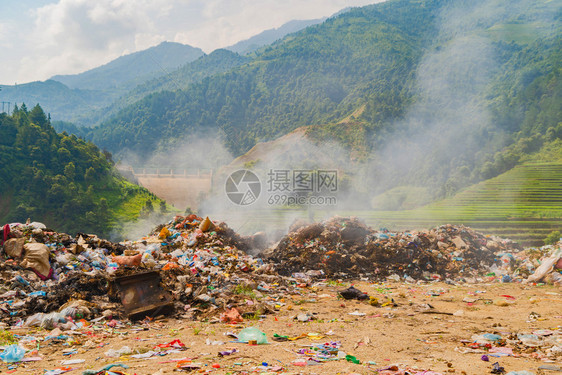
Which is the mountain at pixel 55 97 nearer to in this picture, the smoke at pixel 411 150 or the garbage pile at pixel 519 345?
the smoke at pixel 411 150

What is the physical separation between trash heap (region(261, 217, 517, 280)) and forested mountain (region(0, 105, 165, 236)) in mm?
29023

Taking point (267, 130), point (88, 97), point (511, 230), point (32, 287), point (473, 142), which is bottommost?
point (511, 230)

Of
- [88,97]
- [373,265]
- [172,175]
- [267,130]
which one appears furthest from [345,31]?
[88,97]

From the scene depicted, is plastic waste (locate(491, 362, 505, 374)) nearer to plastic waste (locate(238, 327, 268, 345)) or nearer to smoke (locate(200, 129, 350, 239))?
plastic waste (locate(238, 327, 268, 345))

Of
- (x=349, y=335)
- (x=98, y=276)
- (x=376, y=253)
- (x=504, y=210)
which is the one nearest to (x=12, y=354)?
(x=98, y=276)

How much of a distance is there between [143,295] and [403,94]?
56.8 meters

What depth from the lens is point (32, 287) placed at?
18.8 ft

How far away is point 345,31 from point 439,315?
97791 mm

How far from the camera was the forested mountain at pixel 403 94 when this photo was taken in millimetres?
33594

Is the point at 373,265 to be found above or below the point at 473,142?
below

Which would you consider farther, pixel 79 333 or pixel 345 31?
pixel 345 31

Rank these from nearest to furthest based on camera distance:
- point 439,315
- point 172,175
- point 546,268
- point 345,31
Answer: point 439,315 → point 546,268 → point 172,175 → point 345,31

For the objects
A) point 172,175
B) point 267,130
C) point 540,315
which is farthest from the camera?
point 267,130

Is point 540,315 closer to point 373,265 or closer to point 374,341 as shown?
point 374,341
